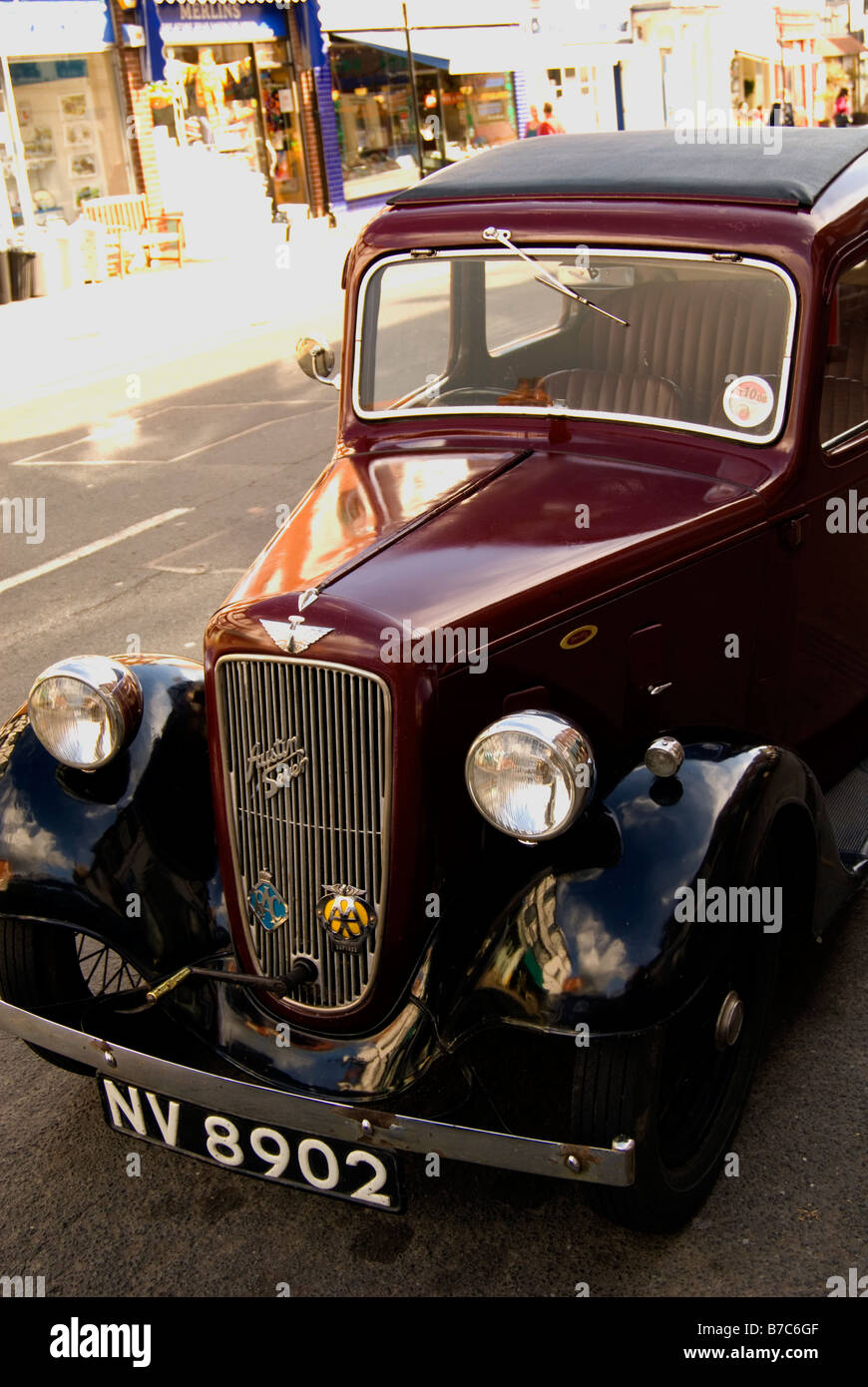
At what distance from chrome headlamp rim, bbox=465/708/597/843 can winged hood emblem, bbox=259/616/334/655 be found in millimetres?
384

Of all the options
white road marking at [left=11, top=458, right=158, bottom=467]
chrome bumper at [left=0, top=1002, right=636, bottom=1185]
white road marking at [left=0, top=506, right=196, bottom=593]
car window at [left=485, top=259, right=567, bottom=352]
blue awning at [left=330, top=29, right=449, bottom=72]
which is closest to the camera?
chrome bumper at [left=0, top=1002, right=636, bottom=1185]

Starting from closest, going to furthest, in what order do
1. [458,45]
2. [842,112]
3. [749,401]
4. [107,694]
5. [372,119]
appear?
[107,694] < [749,401] < [372,119] < [458,45] < [842,112]

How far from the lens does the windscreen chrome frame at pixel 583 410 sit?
361 cm

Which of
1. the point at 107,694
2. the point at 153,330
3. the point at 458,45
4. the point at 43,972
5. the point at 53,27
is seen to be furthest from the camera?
the point at 458,45

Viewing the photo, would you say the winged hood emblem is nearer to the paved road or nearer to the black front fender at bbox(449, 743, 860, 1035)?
the black front fender at bbox(449, 743, 860, 1035)

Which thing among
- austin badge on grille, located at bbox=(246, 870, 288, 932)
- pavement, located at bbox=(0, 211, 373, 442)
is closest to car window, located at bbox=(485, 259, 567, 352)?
austin badge on grille, located at bbox=(246, 870, 288, 932)

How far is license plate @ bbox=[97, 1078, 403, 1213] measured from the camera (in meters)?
2.78

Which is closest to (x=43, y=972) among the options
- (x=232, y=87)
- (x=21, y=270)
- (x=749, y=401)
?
(x=749, y=401)

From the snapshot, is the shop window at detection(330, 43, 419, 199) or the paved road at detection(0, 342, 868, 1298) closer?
the paved road at detection(0, 342, 868, 1298)

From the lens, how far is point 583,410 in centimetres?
377

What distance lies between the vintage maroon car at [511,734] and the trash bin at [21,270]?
1444 cm

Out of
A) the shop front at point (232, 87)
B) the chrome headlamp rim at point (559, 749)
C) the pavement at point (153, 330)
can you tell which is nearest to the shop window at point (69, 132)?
the shop front at point (232, 87)

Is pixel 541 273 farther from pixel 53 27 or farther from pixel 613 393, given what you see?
pixel 53 27

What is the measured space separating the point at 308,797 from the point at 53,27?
18666 mm
